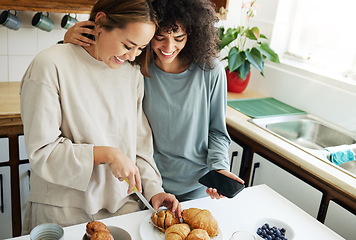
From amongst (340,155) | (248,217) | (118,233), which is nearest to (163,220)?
(118,233)

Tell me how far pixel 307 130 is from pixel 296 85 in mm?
326

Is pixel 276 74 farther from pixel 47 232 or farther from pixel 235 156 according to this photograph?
pixel 47 232

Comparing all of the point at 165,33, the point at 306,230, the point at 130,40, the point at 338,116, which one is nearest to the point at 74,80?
the point at 130,40

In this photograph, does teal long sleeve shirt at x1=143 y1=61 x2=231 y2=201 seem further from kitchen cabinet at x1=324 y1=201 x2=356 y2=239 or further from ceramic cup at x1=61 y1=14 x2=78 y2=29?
ceramic cup at x1=61 y1=14 x2=78 y2=29

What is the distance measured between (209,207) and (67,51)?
68 cm

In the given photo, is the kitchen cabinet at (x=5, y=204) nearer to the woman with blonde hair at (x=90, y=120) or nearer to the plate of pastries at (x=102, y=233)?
the woman with blonde hair at (x=90, y=120)

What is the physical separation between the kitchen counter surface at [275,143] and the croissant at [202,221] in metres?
0.71

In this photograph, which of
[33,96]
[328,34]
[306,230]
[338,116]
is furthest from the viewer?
[328,34]

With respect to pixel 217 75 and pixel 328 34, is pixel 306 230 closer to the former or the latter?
pixel 217 75

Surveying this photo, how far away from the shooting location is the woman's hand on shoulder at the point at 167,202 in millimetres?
1213

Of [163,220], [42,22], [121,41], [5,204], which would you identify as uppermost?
[121,41]

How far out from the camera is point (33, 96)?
43.3 inches

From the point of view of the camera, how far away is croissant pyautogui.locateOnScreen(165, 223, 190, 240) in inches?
40.6

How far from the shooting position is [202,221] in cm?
109
